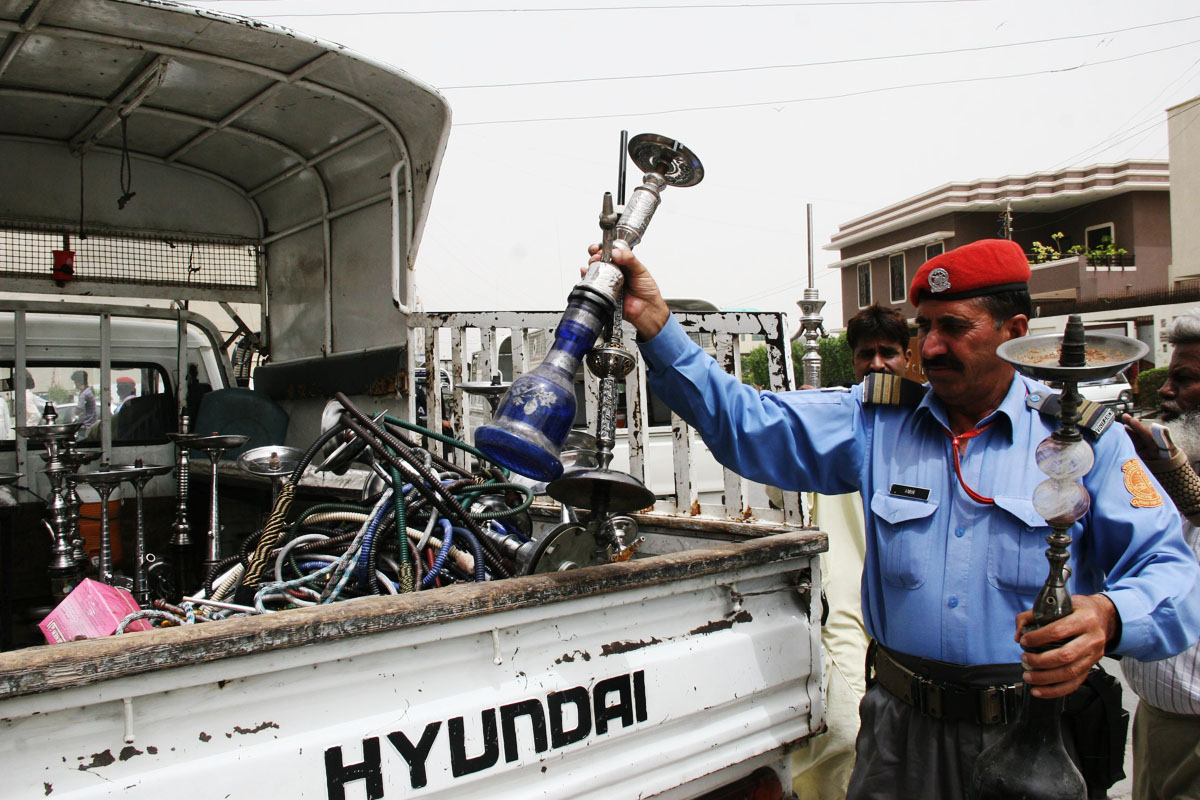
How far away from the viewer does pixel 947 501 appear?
74.3 inches

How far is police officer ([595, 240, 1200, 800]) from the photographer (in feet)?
5.71

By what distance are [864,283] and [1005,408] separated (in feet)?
107

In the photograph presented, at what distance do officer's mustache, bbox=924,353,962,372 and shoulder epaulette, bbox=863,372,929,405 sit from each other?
0.12 metres

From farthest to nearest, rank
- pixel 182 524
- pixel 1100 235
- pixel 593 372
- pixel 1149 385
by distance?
pixel 1100 235 → pixel 1149 385 → pixel 182 524 → pixel 593 372

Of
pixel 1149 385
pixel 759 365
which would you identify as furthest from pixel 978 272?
pixel 1149 385

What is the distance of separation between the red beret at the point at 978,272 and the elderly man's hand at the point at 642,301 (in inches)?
24.9

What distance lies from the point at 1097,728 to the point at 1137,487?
1.76ft

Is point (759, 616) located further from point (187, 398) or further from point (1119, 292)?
point (1119, 292)

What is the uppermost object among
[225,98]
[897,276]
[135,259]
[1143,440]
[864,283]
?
[864,283]

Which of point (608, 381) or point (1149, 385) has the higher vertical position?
point (1149, 385)

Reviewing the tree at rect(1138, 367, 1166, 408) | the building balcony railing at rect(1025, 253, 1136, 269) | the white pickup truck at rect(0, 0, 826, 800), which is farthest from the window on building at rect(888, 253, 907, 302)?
the white pickup truck at rect(0, 0, 826, 800)

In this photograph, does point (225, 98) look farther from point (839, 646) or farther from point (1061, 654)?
point (1061, 654)

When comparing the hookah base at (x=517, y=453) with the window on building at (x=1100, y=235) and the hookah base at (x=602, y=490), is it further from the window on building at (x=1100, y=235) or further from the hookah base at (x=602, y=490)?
the window on building at (x=1100, y=235)

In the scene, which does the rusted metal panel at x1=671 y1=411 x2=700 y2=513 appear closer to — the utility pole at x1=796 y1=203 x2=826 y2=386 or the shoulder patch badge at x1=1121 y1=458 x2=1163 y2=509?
the utility pole at x1=796 y1=203 x2=826 y2=386
